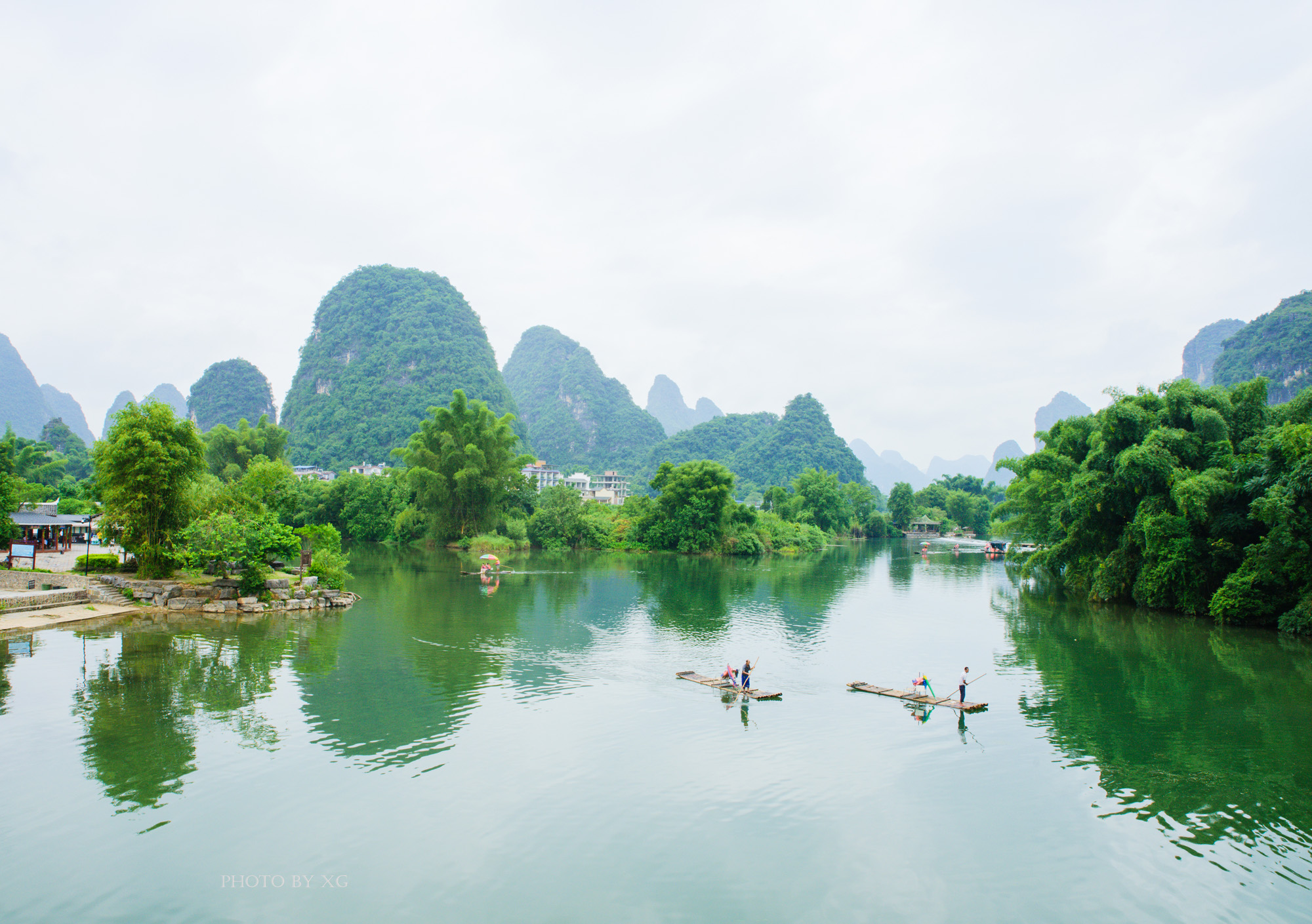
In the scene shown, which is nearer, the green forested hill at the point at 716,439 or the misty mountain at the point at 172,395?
the green forested hill at the point at 716,439

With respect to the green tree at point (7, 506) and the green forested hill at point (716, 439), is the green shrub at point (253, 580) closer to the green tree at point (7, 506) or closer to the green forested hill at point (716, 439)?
the green tree at point (7, 506)

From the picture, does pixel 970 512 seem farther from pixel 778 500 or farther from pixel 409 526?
pixel 409 526

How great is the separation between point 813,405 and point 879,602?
123070 millimetres

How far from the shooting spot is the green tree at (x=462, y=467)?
180 feet

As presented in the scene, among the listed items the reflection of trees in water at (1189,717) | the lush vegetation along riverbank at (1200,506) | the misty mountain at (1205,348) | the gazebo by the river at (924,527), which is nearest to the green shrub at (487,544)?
the lush vegetation along riverbank at (1200,506)

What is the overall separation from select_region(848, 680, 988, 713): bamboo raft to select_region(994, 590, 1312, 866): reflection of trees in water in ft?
4.15

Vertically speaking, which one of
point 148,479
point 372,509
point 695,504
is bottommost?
point 372,509

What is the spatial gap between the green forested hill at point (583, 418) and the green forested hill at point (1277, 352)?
99.8 meters

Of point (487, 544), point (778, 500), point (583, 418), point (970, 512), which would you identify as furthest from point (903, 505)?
point (583, 418)

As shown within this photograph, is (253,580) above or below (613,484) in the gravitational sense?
below

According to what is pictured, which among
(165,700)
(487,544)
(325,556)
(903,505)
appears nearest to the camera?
(165,700)

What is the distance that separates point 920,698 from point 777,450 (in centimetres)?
13378

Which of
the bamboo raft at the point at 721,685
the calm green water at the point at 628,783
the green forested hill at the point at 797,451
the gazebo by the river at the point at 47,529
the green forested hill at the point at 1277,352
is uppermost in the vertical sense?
the green forested hill at the point at 1277,352

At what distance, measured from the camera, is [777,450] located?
148 meters
